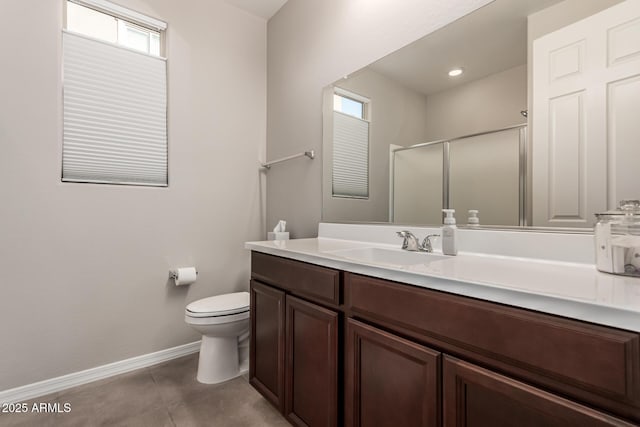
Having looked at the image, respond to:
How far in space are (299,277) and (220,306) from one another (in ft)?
2.76

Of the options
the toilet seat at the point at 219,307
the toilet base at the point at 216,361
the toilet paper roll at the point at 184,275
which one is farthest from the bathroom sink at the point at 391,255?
the toilet paper roll at the point at 184,275

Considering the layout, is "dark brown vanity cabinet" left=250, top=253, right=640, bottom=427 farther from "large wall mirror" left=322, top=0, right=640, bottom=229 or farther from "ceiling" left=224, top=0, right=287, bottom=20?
"ceiling" left=224, top=0, right=287, bottom=20

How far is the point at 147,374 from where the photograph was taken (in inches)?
77.4

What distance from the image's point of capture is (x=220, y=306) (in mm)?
1872

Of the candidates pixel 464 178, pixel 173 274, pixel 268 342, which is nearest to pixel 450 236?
pixel 464 178

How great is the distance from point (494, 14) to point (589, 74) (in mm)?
472

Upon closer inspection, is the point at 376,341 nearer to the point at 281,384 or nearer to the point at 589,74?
the point at 281,384

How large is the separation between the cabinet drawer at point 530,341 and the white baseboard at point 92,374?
6.36 feet

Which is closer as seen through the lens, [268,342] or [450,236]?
[450,236]

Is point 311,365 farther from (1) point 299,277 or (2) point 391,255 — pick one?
(2) point 391,255

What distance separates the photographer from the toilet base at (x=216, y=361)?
1858mm

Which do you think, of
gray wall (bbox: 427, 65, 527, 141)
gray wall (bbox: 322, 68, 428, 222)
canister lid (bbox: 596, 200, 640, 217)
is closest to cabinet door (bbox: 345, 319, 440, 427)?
canister lid (bbox: 596, 200, 640, 217)

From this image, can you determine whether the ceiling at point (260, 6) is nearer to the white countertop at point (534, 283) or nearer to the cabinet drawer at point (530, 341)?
the white countertop at point (534, 283)

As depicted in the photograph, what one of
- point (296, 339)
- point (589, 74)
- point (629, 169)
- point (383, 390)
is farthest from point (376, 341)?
point (589, 74)
